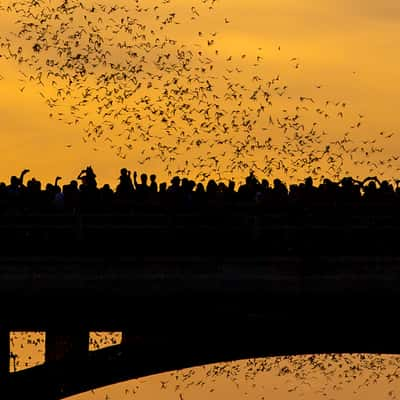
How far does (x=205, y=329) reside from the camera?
135 feet

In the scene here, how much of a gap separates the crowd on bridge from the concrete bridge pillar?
8757mm

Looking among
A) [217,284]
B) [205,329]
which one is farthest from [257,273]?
[205,329]

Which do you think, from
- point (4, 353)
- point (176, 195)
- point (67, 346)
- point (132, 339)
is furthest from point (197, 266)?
point (132, 339)

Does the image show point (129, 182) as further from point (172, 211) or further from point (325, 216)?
point (325, 216)

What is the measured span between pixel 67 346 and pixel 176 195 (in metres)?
10.8

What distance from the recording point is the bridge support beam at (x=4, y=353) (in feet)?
137

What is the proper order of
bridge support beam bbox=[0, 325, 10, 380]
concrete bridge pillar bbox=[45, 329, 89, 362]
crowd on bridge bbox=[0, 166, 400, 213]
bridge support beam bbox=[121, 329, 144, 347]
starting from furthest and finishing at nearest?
bridge support beam bbox=[121, 329, 144, 347] < concrete bridge pillar bbox=[45, 329, 89, 362] < bridge support beam bbox=[0, 325, 10, 380] < crowd on bridge bbox=[0, 166, 400, 213]

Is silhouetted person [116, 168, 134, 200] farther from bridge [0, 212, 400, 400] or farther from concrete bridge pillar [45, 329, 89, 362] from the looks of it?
concrete bridge pillar [45, 329, 89, 362]

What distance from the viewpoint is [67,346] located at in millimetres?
44469

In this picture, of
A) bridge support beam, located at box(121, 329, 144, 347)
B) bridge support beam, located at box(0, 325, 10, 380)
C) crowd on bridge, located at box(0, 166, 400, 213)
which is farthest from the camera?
bridge support beam, located at box(121, 329, 144, 347)

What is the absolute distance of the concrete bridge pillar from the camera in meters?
→ 43.6

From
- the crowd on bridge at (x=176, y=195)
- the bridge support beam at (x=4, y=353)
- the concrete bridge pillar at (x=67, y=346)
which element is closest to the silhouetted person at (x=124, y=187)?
the crowd on bridge at (x=176, y=195)

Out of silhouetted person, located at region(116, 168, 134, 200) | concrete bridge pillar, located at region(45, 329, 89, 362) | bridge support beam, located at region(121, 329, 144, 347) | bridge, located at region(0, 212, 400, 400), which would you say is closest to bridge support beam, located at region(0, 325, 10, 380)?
concrete bridge pillar, located at region(45, 329, 89, 362)

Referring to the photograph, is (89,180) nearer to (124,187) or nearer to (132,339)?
(124,187)
